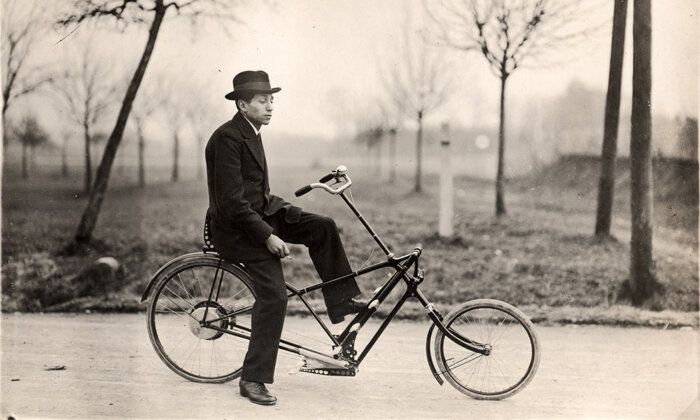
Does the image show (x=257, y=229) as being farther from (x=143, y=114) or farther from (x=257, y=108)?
(x=143, y=114)

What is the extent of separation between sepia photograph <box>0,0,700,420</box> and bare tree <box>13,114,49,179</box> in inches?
0.7

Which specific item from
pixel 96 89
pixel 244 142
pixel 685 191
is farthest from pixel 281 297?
pixel 685 191

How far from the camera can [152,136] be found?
6434 millimetres

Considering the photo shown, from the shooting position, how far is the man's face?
4.45m

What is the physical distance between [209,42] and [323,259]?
8.45 feet

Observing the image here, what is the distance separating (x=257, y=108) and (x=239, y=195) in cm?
56

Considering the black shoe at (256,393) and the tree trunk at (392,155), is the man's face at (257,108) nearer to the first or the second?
the black shoe at (256,393)

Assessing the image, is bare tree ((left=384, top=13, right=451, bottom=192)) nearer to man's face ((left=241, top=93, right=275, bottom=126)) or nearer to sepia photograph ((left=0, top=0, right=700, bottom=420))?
sepia photograph ((left=0, top=0, right=700, bottom=420))

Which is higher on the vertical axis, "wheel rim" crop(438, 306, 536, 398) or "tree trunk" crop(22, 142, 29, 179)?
"tree trunk" crop(22, 142, 29, 179)

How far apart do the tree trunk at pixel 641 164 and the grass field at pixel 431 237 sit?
0.31ft

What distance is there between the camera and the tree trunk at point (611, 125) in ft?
19.0

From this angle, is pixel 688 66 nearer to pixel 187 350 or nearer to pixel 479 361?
pixel 479 361

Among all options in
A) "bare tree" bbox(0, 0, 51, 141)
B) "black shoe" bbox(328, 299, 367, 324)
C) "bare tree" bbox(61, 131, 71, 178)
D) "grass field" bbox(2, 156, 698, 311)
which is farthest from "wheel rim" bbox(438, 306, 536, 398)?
"bare tree" bbox(0, 0, 51, 141)

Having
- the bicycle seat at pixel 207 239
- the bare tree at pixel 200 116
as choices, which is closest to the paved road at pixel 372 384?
the bicycle seat at pixel 207 239
